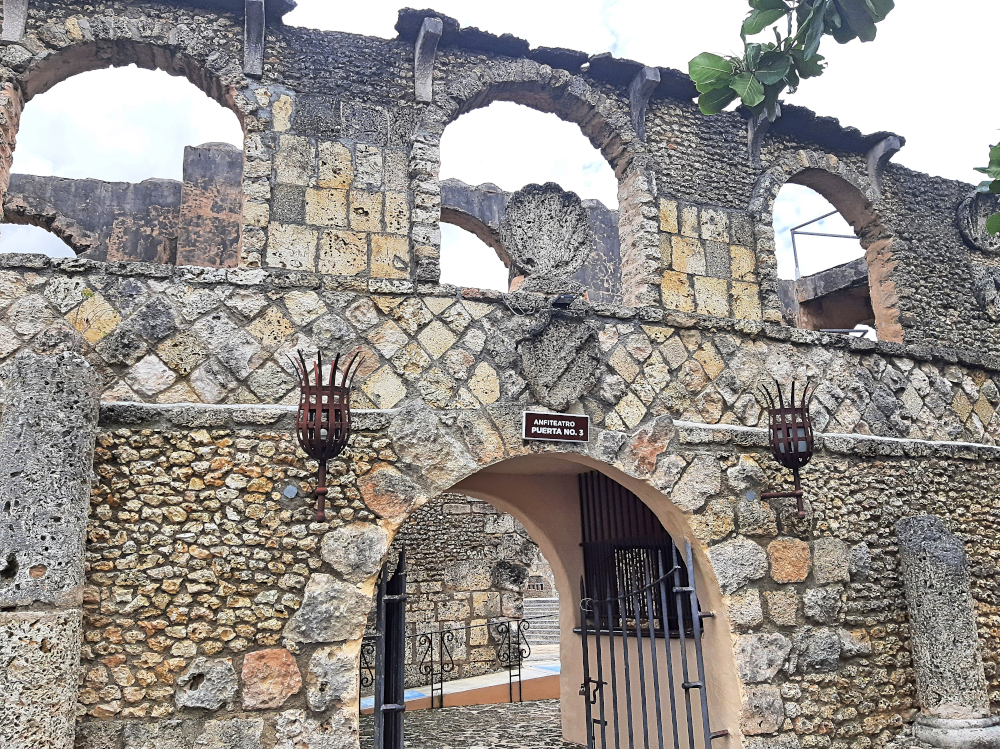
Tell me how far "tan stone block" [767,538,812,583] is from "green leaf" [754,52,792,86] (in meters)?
2.91

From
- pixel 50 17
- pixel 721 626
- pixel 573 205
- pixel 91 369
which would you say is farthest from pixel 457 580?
pixel 50 17

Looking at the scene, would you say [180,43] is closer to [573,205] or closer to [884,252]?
[573,205]

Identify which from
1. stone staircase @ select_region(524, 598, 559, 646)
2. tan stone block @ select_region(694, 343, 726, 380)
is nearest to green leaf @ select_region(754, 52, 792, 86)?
tan stone block @ select_region(694, 343, 726, 380)

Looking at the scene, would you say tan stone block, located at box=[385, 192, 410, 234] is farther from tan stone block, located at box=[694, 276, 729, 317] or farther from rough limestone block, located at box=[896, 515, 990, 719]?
rough limestone block, located at box=[896, 515, 990, 719]

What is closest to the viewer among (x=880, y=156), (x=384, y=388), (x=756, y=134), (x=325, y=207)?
(x=384, y=388)

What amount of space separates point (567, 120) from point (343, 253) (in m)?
2.44

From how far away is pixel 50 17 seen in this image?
4828 millimetres

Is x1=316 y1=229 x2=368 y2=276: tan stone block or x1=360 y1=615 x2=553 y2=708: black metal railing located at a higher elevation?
x1=316 y1=229 x2=368 y2=276: tan stone block

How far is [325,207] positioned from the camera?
192 inches

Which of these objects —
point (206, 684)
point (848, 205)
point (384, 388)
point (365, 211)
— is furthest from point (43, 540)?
point (848, 205)

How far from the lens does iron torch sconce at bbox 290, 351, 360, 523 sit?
3.90 meters

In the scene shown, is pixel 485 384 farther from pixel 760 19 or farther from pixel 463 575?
pixel 463 575

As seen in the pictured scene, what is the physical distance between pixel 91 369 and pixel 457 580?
255 inches

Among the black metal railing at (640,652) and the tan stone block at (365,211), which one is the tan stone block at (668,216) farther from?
the black metal railing at (640,652)
